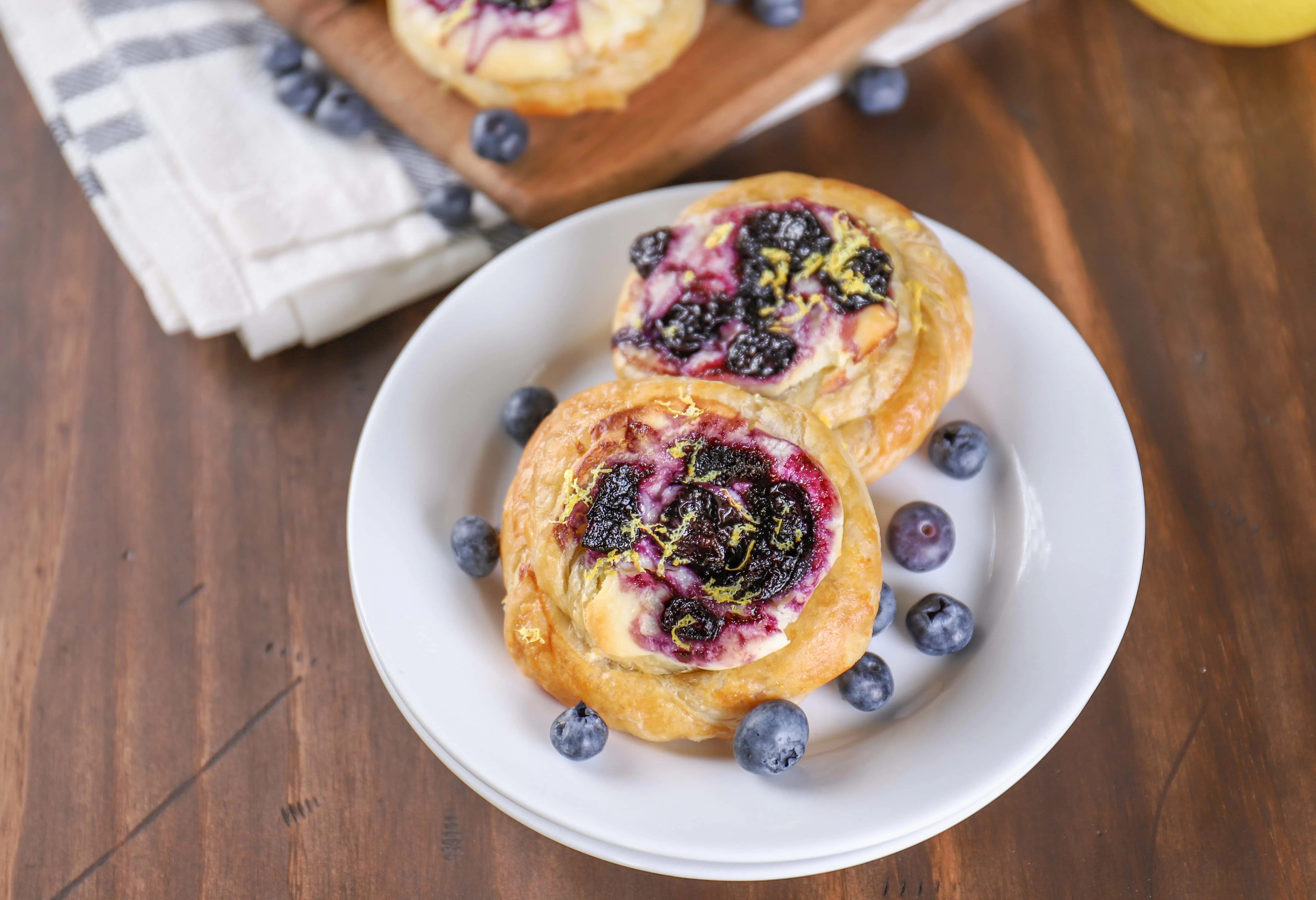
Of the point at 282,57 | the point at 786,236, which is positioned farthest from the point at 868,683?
the point at 282,57

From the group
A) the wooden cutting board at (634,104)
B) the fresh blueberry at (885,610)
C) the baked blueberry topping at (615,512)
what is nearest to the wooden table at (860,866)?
the wooden cutting board at (634,104)

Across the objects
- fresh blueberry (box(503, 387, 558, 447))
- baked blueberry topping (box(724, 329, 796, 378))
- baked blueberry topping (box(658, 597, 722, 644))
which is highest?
baked blueberry topping (box(724, 329, 796, 378))

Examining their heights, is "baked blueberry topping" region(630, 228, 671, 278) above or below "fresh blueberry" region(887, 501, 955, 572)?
above

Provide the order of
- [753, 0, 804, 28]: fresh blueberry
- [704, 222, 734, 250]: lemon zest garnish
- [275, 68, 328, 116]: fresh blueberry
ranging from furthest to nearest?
[275, 68, 328, 116]: fresh blueberry → [753, 0, 804, 28]: fresh blueberry → [704, 222, 734, 250]: lemon zest garnish

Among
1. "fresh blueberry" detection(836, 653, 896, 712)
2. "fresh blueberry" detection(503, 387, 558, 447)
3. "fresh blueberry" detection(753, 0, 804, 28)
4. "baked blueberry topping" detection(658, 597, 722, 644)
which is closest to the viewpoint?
"baked blueberry topping" detection(658, 597, 722, 644)

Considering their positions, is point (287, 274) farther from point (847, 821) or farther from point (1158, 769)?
point (1158, 769)

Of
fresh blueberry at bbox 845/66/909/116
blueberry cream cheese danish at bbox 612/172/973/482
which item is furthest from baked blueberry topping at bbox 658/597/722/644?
fresh blueberry at bbox 845/66/909/116

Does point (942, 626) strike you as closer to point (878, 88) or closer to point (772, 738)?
point (772, 738)

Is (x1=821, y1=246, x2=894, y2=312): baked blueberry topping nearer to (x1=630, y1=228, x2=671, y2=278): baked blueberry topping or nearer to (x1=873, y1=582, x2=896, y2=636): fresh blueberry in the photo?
(x1=630, y1=228, x2=671, y2=278): baked blueberry topping
